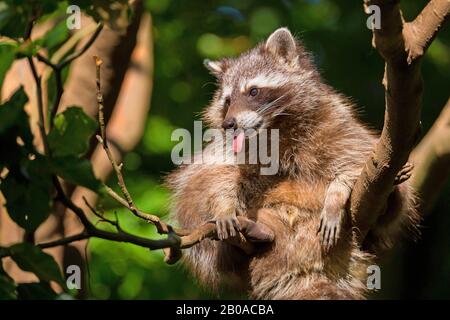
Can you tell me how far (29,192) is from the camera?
358 centimetres

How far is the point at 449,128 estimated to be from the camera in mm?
7238

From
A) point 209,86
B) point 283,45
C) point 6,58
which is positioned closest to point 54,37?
point 6,58

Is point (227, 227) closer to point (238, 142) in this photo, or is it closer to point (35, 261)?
point (238, 142)

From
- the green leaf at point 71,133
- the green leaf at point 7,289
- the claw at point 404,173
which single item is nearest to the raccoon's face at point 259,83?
the claw at point 404,173

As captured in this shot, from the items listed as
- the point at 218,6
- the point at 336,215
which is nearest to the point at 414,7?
the point at 218,6

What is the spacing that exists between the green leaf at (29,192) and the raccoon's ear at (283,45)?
4080mm

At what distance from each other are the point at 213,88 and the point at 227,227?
17.6ft

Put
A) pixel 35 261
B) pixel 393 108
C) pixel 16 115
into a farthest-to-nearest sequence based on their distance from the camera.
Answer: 1. pixel 393 108
2. pixel 35 261
3. pixel 16 115

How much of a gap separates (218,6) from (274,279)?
6356mm

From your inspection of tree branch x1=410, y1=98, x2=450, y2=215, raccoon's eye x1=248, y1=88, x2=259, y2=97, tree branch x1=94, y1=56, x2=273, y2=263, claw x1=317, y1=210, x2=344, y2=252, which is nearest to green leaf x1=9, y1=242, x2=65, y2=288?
tree branch x1=94, y1=56, x2=273, y2=263

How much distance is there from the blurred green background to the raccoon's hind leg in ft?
12.0

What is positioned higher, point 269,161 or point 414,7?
point 414,7

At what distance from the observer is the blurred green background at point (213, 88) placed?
10.2 m
